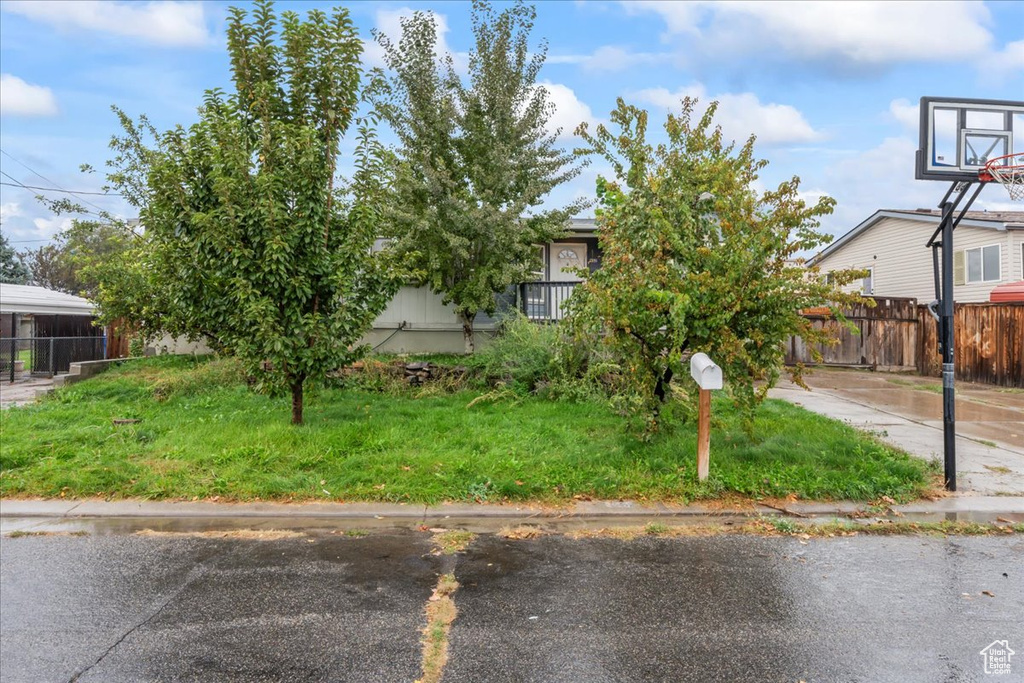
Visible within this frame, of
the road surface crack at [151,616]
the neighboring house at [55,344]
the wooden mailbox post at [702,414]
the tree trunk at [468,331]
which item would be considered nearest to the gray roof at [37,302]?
the neighboring house at [55,344]

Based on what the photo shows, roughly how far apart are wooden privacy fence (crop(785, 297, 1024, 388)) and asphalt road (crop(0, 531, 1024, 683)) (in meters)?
8.49

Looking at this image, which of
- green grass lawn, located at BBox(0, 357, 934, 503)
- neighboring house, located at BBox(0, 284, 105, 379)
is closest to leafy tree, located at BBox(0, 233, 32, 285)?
neighboring house, located at BBox(0, 284, 105, 379)

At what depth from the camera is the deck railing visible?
12.7m

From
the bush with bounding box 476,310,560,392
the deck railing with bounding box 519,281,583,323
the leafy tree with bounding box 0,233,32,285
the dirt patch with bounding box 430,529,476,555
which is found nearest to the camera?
the dirt patch with bounding box 430,529,476,555

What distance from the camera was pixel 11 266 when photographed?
46719mm

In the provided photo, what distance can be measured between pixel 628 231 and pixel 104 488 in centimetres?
593

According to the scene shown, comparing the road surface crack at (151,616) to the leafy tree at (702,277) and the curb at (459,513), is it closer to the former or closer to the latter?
the curb at (459,513)

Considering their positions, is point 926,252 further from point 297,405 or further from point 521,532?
point 297,405

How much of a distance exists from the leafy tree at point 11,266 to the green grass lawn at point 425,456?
1870 inches

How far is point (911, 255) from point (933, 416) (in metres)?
13.4

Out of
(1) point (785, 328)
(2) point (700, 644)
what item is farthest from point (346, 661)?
(1) point (785, 328)

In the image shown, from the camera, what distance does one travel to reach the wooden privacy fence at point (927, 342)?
1321 centimetres

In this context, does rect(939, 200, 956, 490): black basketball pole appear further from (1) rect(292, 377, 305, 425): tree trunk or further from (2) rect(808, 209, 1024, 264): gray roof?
(2) rect(808, 209, 1024, 264): gray roof

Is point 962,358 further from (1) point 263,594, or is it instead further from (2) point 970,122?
A: (1) point 263,594
